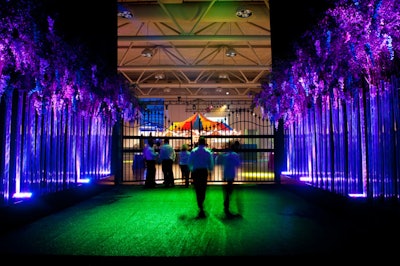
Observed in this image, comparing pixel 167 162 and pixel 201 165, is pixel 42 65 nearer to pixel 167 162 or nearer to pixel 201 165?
pixel 201 165

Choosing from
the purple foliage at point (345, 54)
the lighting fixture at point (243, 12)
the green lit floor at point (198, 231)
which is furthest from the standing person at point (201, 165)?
the lighting fixture at point (243, 12)

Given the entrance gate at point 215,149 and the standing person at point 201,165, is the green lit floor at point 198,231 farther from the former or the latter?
the entrance gate at point 215,149

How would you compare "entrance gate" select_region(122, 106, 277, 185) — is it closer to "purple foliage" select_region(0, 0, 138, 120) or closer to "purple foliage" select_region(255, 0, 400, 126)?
"purple foliage" select_region(255, 0, 400, 126)

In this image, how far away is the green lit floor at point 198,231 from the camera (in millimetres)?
4062

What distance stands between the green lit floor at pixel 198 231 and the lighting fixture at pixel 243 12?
670 cm

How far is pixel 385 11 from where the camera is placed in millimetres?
4527

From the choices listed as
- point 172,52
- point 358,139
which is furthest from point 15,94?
point 172,52

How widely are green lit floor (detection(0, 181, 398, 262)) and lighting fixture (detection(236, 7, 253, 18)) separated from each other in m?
6.70

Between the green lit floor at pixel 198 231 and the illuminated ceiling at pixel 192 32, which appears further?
the illuminated ceiling at pixel 192 32

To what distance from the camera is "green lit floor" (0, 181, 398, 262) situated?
406 cm

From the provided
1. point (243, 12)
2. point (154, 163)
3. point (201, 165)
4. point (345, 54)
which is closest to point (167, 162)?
point (154, 163)

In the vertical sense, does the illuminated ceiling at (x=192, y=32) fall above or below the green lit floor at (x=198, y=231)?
above

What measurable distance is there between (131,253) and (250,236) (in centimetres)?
A: 172

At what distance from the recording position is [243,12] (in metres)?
11.3
